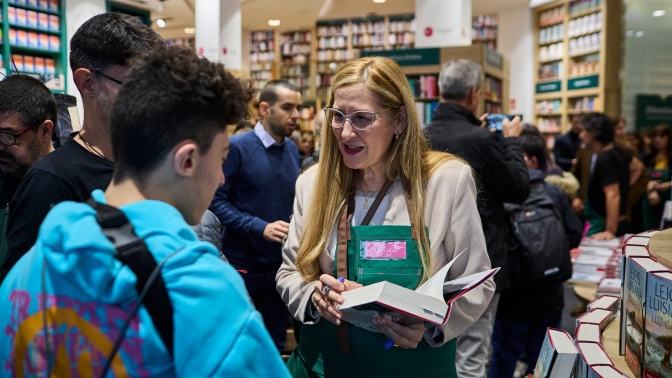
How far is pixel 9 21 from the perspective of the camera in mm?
7531

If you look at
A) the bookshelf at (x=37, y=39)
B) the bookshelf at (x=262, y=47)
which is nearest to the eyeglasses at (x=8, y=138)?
the bookshelf at (x=37, y=39)

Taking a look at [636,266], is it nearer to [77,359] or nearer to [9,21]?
[77,359]

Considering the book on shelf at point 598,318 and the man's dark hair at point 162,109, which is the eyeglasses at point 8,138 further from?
the book on shelf at point 598,318

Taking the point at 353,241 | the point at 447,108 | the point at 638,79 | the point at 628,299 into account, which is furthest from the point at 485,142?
the point at 638,79

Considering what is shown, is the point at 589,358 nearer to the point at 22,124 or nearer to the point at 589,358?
the point at 589,358

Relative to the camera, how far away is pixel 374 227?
1.62 m

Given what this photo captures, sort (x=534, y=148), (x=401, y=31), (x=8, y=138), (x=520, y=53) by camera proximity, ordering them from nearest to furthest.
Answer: (x=8, y=138), (x=534, y=148), (x=520, y=53), (x=401, y=31)

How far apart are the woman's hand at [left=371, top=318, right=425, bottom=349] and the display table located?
1.46ft

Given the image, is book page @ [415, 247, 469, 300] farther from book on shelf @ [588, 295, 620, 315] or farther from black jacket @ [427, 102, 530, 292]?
black jacket @ [427, 102, 530, 292]

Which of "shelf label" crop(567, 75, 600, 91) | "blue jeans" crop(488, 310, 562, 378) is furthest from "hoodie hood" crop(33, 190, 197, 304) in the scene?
"shelf label" crop(567, 75, 600, 91)

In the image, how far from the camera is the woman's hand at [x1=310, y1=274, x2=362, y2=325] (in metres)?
1.49

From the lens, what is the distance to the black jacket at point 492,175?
2.69 m

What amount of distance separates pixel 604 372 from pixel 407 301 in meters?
0.42

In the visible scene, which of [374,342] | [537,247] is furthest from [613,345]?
[537,247]
